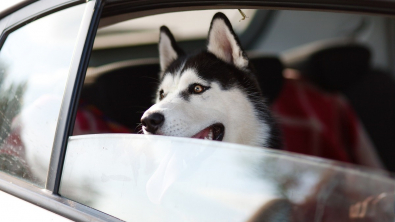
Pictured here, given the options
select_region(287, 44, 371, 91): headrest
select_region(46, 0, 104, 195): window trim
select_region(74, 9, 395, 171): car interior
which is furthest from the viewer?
select_region(287, 44, 371, 91): headrest

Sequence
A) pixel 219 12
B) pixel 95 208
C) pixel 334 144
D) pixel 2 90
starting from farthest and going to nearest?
pixel 334 144 < pixel 2 90 < pixel 219 12 < pixel 95 208

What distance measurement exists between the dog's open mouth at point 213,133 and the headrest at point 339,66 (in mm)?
2966

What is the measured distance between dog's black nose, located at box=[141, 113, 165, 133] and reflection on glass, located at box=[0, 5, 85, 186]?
1.11 feet

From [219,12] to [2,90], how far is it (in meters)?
1.06

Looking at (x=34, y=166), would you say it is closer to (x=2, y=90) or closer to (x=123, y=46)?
(x=2, y=90)

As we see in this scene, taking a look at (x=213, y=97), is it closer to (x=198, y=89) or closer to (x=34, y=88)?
(x=198, y=89)

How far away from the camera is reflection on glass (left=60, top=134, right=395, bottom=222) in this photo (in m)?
1.21

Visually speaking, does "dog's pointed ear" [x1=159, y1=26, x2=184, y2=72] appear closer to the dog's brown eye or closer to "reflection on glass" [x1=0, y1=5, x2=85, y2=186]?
the dog's brown eye

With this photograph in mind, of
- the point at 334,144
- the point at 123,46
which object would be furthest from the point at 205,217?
the point at 334,144

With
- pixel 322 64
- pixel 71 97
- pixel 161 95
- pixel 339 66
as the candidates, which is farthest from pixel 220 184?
pixel 322 64

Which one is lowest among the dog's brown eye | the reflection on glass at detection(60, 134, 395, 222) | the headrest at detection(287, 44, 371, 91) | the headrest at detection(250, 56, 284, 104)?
the reflection on glass at detection(60, 134, 395, 222)

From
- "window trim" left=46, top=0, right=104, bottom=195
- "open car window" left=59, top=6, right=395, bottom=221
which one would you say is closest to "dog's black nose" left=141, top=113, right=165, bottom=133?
"open car window" left=59, top=6, right=395, bottom=221

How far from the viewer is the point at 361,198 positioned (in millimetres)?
1235

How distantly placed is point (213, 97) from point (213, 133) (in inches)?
9.6
